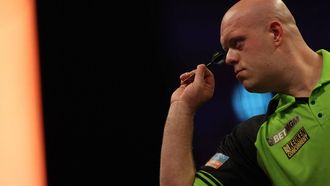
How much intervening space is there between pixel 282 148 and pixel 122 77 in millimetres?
876

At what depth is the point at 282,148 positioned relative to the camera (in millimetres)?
1044

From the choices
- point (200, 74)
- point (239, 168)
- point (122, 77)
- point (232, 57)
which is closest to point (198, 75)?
point (200, 74)

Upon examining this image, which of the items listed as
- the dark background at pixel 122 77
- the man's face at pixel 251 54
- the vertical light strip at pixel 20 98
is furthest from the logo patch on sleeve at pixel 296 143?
the vertical light strip at pixel 20 98

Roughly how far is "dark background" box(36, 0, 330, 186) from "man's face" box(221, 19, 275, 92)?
74 centimetres

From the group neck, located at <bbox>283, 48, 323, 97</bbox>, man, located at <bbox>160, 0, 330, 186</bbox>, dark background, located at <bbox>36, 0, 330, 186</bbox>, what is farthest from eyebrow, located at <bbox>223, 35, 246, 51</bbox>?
dark background, located at <bbox>36, 0, 330, 186</bbox>

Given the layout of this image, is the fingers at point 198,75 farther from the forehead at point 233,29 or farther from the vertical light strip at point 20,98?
the vertical light strip at point 20,98

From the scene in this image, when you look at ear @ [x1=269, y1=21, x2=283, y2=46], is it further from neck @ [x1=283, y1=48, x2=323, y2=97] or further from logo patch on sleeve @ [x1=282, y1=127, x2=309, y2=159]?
logo patch on sleeve @ [x1=282, y1=127, x2=309, y2=159]

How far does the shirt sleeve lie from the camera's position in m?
1.11

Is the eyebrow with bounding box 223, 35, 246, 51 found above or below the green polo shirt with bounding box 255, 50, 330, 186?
above

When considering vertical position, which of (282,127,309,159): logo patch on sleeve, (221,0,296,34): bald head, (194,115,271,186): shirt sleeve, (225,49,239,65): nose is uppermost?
(221,0,296,34): bald head

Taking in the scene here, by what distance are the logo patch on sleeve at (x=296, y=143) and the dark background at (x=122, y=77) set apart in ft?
2.56

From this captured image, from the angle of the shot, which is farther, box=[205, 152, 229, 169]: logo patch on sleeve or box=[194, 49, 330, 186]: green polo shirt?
box=[205, 152, 229, 169]: logo patch on sleeve

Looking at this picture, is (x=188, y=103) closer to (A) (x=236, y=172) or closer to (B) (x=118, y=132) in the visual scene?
(A) (x=236, y=172)

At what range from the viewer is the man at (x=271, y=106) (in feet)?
3.33
